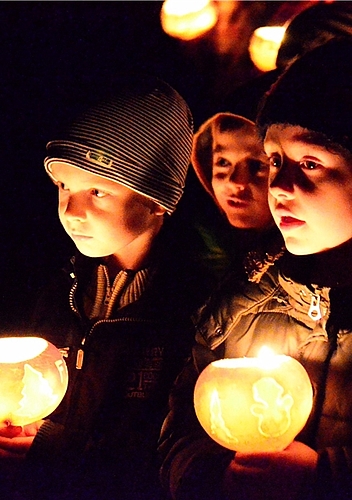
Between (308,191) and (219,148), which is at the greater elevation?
(219,148)

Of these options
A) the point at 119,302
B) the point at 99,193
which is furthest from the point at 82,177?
the point at 119,302

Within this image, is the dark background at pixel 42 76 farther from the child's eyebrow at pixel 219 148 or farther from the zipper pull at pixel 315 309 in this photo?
the zipper pull at pixel 315 309

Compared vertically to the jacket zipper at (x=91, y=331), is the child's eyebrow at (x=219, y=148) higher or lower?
higher

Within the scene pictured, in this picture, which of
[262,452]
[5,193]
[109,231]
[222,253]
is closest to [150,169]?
[109,231]

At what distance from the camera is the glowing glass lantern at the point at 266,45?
236cm

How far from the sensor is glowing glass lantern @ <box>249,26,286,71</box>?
7.75ft

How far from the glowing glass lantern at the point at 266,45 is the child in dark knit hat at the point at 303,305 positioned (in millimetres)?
760

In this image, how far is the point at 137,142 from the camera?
2090 millimetres

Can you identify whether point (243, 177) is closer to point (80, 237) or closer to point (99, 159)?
point (99, 159)

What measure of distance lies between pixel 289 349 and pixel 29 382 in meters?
0.79

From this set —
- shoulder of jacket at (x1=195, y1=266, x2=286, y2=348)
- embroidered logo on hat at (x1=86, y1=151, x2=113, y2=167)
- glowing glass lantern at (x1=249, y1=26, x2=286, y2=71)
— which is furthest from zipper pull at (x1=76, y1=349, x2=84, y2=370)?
glowing glass lantern at (x1=249, y1=26, x2=286, y2=71)

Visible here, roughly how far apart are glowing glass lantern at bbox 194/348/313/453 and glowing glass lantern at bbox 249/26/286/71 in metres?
1.37

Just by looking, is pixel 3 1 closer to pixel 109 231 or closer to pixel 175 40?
pixel 175 40

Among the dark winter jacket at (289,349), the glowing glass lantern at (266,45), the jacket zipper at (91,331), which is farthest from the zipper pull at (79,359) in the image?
the glowing glass lantern at (266,45)
